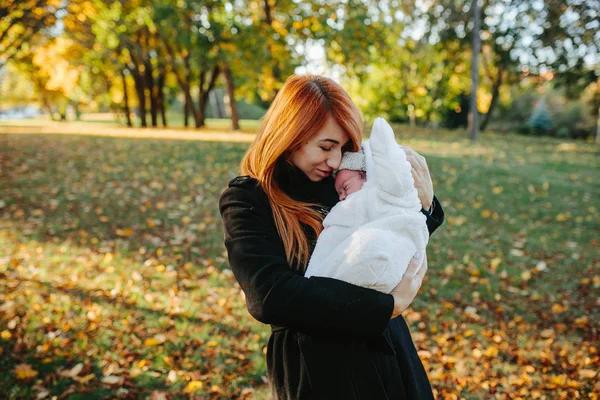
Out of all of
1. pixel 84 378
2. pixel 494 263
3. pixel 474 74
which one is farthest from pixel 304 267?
pixel 474 74

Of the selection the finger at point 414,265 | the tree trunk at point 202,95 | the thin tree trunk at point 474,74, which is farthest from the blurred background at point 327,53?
the finger at point 414,265

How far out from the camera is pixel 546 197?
9.37 m

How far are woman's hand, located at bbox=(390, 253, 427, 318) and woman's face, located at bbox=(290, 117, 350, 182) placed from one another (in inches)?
19.2

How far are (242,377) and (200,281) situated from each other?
179 centimetres

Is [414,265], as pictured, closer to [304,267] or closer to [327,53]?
[304,267]

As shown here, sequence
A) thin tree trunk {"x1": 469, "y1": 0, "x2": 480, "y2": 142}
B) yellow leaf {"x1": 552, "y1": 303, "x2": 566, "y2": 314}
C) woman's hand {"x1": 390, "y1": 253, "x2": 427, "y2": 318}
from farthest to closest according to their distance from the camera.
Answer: thin tree trunk {"x1": 469, "y1": 0, "x2": 480, "y2": 142}
yellow leaf {"x1": 552, "y1": 303, "x2": 566, "y2": 314}
woman's hand {"x1": 390, "y1": 253, "x2": 427, "y2": 318}

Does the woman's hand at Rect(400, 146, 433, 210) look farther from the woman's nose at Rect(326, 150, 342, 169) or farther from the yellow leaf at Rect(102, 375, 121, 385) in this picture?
the yellow leaf at Rect(102, 375, 121, 385)

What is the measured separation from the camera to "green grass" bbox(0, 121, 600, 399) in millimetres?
3648

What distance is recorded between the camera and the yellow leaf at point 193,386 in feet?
11.3

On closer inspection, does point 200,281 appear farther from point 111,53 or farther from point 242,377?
point 111,53

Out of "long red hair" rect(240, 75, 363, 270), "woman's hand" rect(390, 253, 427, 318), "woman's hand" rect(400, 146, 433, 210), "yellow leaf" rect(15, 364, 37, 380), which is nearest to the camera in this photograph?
"woman's hand" rect(390, 253, 427, 318)

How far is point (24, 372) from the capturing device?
3.45 metres

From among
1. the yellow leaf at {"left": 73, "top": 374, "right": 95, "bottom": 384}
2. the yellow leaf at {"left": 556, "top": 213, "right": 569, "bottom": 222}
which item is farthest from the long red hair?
the yellow leaf at {"left": 556, "top": 213, "right": 569, "bottom": 222}

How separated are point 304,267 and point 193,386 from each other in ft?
8.05
